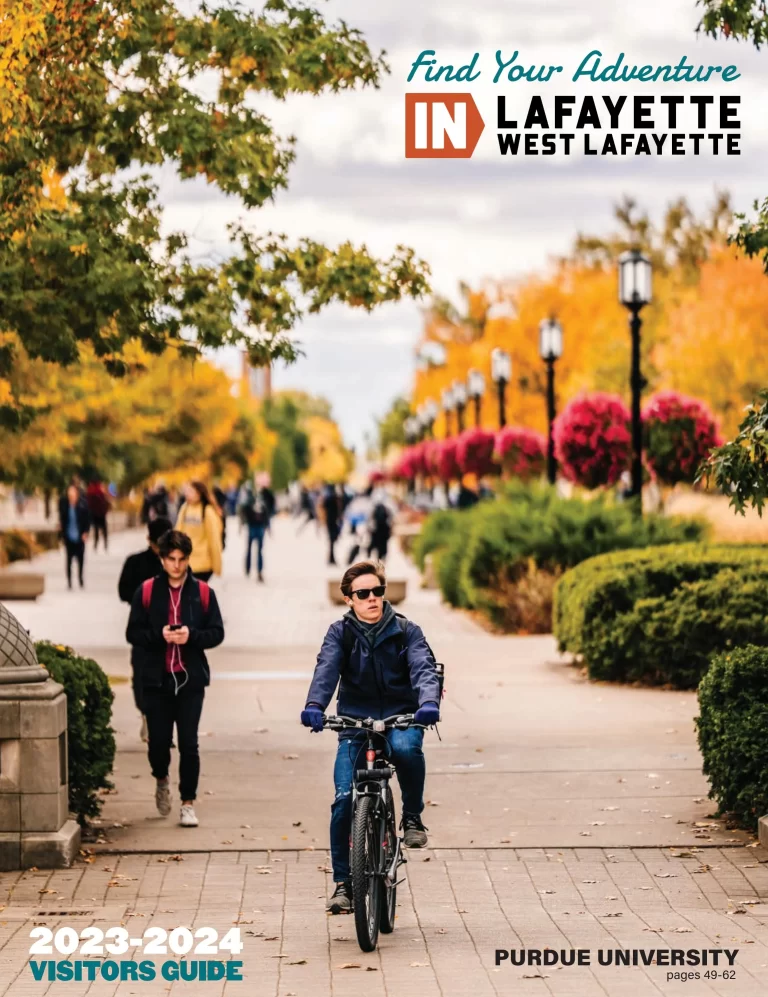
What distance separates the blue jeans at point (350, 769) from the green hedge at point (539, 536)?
545 inches

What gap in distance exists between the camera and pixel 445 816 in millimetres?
10289

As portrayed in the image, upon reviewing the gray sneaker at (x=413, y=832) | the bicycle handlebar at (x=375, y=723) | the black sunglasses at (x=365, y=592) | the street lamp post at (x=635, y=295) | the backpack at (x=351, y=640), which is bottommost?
the gray sneaker at (x=413, y=832)

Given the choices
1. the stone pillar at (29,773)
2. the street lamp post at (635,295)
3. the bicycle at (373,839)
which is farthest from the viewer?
the street lamp post at (635,295)

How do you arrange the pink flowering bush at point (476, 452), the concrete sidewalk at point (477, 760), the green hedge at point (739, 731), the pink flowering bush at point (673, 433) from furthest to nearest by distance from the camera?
the pink flowering bush at point (476, 452), the pink flowering bush at point (673, 433), the concrete sidewalk at point (477, 760), the green hedge at point (739, 731)

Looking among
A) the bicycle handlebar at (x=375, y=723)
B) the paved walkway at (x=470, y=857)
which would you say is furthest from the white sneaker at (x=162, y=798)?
the bicycle handlebar at (x=375, y=723)

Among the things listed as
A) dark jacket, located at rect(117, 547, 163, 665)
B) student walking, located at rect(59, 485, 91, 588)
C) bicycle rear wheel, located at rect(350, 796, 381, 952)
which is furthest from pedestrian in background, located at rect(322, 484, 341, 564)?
bicycle rear wheel, located at rect(350, 796, 381, 952)

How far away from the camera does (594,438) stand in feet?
88.0

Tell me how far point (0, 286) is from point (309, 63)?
2.84 metres

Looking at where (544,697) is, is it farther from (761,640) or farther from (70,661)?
(70,661)

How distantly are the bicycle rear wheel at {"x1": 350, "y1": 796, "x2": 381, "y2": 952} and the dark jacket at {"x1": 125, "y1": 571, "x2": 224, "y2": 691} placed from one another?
2.95 metres

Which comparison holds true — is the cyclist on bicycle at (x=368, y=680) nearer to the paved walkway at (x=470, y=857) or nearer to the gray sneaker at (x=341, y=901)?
the gray sneaker at (x=341, y=901)

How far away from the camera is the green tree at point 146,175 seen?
39.1ft

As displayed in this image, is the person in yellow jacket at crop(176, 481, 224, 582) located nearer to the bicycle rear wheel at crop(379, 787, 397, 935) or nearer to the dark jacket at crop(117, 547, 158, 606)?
the dark jacket at crop(117, 547, 158, 606)

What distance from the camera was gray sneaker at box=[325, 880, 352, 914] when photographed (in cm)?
738
